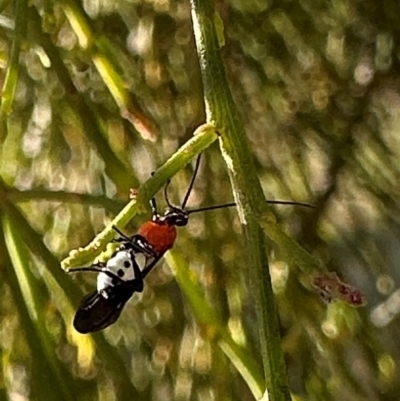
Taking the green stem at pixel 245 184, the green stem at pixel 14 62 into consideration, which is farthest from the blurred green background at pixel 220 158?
the green stem at pixel 245 184

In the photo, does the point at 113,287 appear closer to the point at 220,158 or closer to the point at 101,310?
the point at 101,310

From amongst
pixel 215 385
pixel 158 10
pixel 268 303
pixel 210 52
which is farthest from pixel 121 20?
pixel 268 303

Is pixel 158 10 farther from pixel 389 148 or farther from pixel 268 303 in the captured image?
pixel 268 303

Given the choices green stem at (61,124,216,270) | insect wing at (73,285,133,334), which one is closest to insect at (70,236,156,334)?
insect wing at (73,285,133,334)

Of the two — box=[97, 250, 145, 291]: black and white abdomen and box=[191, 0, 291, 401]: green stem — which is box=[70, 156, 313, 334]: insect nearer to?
box=[97, 250, 145, 291]: black and white abdomen

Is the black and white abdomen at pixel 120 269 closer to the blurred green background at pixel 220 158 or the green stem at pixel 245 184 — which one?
the green stem at pixel 245 184

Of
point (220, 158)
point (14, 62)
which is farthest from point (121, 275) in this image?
point (220, 158)

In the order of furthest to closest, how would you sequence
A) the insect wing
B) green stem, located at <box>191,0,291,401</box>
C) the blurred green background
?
the blurred green background
the insect wing
green stem, located at <box>191,0,291,401</box>
